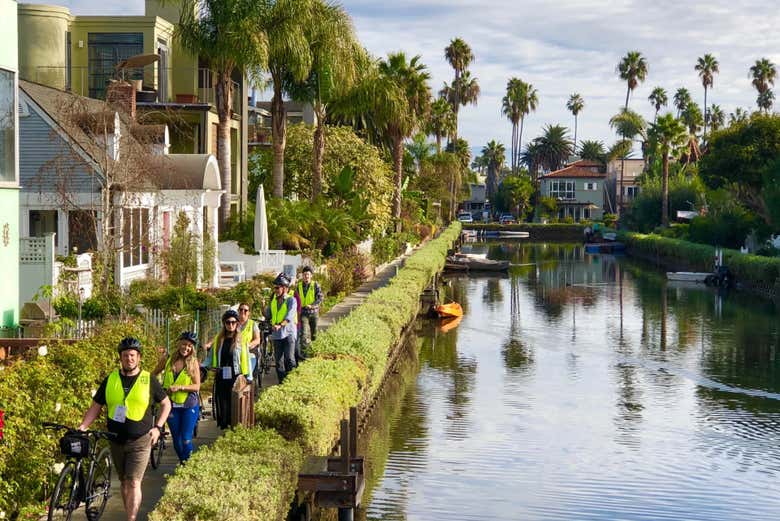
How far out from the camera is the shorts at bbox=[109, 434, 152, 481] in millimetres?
10258

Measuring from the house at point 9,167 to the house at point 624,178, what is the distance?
120987mm

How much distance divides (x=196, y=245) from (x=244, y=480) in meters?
19.6

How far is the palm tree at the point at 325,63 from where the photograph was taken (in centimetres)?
4285

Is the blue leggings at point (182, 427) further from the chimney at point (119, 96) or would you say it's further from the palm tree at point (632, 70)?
the palm tree at point (632, 70)

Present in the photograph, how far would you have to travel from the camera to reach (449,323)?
41219 mm

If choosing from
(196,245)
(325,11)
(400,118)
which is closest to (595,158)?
(400,118)

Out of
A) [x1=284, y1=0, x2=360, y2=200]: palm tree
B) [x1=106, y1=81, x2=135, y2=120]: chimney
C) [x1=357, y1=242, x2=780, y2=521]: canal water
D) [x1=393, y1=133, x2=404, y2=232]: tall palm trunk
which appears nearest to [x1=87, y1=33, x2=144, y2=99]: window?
[x1=284, y1=0, x2=360, y2=200]: palm tree

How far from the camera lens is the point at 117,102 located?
2606 cm

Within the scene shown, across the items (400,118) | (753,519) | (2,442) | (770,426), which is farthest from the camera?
(400,118)

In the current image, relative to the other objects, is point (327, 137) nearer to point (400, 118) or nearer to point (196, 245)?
point (400, 118)

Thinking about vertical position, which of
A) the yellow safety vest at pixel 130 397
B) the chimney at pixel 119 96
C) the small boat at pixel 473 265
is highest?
the chimney at pixel 119 96

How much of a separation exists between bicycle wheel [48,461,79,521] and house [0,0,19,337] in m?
9.05

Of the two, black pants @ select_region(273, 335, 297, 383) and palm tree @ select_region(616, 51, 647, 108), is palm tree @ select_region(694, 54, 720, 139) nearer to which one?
palm tree @ select_region(616, 51, 647, 108)

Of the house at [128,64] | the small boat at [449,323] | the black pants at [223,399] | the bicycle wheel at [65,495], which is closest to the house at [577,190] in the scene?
the small boat at [449,323]
